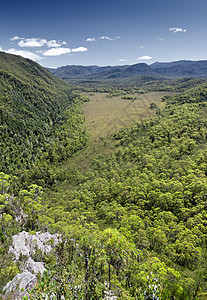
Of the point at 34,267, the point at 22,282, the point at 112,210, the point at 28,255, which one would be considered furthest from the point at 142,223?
the point at 22,282

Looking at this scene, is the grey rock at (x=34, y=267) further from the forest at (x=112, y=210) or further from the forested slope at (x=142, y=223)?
the forested slope at (x=142, y=223)

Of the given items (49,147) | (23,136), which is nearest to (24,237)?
(49,147)

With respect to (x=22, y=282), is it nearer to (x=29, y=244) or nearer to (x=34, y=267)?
(x=34, y=267)

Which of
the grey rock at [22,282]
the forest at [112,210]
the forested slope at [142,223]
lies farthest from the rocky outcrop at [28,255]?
the forested slope at [142,223]

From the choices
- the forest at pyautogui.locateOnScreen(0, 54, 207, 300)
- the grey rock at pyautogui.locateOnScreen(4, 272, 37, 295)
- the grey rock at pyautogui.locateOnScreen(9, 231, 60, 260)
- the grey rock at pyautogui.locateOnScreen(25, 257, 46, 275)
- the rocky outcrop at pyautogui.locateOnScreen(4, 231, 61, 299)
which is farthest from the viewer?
the grey rock at pyautogui.locateOnScreen(9, 231, 60, 260)

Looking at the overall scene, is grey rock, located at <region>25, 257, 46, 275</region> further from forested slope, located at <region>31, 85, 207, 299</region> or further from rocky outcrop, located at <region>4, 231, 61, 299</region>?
forested slope, located at <region>31, 85, 207, 299</region>

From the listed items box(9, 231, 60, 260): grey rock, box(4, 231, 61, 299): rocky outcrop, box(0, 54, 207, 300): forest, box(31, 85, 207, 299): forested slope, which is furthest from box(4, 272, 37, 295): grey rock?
box(9, 231, 60, 260): grey rock

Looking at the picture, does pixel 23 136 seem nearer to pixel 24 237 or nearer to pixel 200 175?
pixel 24 237
